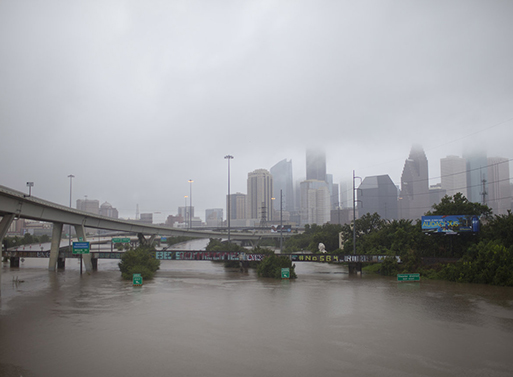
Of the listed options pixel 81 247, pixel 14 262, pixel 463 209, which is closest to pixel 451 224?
pixel 463 209

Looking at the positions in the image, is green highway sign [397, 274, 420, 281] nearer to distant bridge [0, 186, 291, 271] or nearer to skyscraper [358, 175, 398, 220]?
distant bridge [0, 186, 291, 271]

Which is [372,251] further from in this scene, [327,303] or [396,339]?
[396,339]

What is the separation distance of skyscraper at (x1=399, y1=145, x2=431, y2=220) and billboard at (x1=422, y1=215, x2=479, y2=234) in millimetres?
121734

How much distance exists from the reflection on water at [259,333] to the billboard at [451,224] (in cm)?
1027

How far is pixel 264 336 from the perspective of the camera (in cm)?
1738

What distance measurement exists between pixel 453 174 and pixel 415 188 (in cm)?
1666

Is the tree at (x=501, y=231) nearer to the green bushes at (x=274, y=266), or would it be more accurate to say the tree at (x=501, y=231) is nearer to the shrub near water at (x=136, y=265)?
the green bushes at (x=274, y=266)

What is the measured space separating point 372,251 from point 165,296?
1415 inches

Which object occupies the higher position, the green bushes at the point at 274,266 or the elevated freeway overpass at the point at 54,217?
the elevated freeway overpass at the point at 54,217

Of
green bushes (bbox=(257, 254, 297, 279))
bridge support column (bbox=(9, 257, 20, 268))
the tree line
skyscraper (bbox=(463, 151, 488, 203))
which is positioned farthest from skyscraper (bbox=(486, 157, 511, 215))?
bridge support column (bbox=(9, 257, 20, 268))

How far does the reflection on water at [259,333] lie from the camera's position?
1349cm

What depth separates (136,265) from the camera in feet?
145

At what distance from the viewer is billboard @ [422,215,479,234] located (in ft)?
132

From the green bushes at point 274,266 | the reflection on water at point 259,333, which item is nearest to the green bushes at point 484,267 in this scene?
the reflection on water at point 259,333
